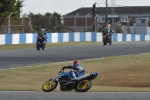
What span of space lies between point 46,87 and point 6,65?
9297mm

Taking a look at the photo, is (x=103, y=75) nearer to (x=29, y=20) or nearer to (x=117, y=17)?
(x=29, y=20)

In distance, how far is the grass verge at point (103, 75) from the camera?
18584mm

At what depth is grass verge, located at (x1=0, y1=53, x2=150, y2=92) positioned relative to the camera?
1858 centimetres

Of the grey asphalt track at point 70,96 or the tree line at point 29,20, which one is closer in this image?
the grey asphalt track at point 70,96

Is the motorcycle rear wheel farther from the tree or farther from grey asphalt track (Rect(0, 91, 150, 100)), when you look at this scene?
the tree

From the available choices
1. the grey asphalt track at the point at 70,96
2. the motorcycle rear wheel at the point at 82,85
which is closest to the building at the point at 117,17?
the motorcycle rear wheel at the point at 82,85

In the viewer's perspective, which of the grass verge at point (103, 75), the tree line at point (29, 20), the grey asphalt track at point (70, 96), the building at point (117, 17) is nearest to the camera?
the grey asphalt track at point (70, 96)

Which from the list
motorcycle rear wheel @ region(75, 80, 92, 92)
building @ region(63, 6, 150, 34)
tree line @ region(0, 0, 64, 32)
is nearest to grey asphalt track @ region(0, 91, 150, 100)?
motorcycle rear wheel @ region(75, 80, 92, 92)

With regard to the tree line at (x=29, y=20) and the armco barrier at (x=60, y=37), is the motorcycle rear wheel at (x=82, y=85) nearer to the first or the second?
the armco barrier at (x=60, y=37)

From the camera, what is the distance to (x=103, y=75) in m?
21.5

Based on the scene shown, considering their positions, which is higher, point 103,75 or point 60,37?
point 60,37

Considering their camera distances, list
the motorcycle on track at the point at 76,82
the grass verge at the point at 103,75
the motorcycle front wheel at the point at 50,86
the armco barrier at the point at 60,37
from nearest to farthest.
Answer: the motorcycle on track at the point at 76,82, the motorcycle front wheel at the point at 50,86, the grass verge at the point at 103,75, the armco barrier at the point at 60,37

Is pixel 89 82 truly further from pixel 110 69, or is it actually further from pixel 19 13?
pixel 19 13

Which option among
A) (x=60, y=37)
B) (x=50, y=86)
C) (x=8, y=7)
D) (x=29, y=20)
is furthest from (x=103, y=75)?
(x=8, y=7)
